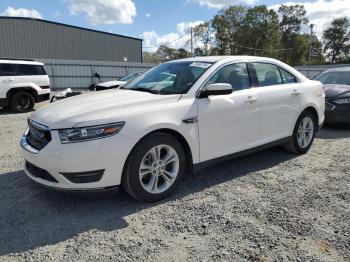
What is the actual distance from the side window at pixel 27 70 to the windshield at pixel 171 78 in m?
8.47

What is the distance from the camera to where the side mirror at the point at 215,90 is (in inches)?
160

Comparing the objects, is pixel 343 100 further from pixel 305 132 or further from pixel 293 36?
pixel 293 36

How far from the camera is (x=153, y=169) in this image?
12.5ft

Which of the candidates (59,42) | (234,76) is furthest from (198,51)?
(234,76)

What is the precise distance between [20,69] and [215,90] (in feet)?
32.6

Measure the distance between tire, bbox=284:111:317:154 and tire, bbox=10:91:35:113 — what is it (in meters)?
9.49

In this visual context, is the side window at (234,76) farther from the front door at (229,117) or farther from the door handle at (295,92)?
the door handle at (295,92)

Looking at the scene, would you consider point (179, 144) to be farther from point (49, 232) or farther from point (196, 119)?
point (49, 232)

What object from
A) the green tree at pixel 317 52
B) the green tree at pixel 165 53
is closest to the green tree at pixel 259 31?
the green tree at pixel 317 52

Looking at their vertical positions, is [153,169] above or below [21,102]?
below

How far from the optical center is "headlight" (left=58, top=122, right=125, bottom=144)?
3.37 meters

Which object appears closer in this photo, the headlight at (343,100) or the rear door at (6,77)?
the headlight at (343,100)

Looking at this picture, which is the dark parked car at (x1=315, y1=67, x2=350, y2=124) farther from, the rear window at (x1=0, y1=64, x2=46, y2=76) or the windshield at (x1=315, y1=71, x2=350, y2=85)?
the rear window at (x1=0, y1=64, x2=46, y2=76)

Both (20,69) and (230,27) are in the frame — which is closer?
(20,69)
